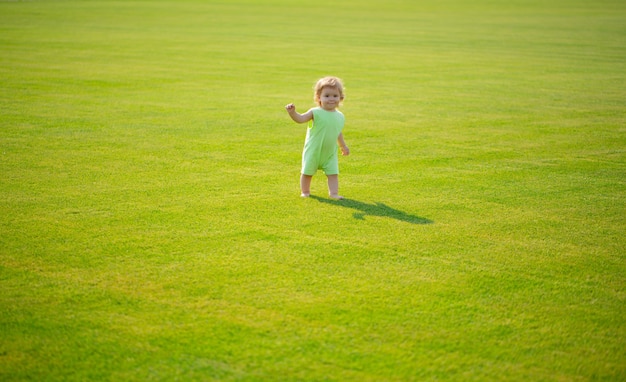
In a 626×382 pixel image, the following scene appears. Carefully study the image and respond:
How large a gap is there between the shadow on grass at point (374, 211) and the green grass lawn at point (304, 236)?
0.11 ft

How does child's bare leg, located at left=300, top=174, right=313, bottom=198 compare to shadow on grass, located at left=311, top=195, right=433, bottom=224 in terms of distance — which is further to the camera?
child's bare leg, located at left=300, top=174, right=313, bottom=198

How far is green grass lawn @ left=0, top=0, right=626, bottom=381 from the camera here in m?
3.24

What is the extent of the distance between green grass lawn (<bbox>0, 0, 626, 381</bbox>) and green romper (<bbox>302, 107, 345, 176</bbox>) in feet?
1.08

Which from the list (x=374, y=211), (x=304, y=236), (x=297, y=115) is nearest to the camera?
(x=304, y=236)

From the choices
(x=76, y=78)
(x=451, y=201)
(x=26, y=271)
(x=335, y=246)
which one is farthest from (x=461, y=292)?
(x=76, y=78)

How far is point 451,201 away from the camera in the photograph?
232 inches

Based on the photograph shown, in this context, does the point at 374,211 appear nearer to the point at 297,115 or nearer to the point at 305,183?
the point at 305,183

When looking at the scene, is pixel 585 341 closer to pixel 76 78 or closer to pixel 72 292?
pixel 72 292

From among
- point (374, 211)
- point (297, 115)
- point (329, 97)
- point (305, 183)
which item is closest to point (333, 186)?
point (305, 183)

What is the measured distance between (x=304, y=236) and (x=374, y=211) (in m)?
0.96

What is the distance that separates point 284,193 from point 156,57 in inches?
537

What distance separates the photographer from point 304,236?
4.87 metres

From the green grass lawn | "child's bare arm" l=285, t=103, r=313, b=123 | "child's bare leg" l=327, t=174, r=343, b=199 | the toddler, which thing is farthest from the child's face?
the green grass lawn

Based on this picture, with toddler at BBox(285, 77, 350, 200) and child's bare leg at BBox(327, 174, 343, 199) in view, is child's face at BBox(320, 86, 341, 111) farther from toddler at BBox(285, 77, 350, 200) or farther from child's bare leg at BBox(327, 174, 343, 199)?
child's bare leg at BBox(327, 174, 343, 199)
